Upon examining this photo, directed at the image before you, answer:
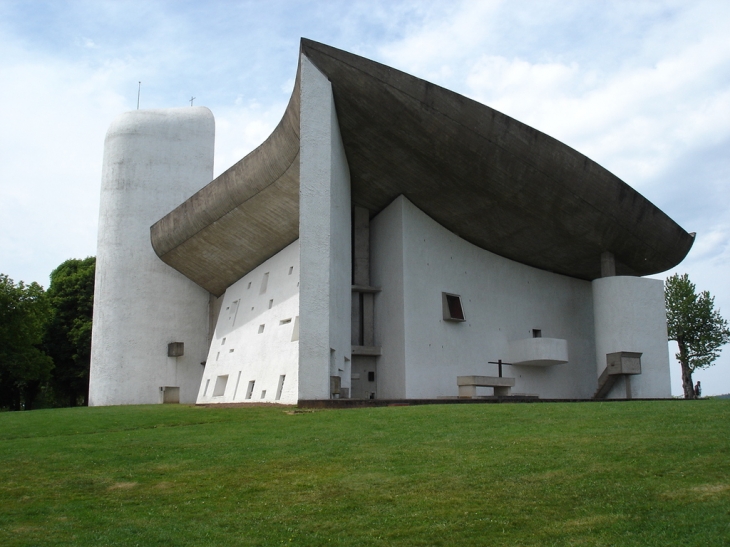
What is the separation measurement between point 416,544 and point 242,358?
1903cm

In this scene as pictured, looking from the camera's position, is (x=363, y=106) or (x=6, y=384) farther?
(x=6, y=384)

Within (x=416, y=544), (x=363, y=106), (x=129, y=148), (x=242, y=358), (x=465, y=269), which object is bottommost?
(x=416, y=544)

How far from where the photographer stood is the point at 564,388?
27.0 metres

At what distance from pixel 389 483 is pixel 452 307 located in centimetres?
1619

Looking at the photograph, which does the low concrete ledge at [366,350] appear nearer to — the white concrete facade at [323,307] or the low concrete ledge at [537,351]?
the white concrete facade at [323,307]

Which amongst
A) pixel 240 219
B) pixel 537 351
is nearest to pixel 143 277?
pixel 240 219

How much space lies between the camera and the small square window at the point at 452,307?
23.2 metres

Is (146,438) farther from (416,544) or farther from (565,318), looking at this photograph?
(565,318)

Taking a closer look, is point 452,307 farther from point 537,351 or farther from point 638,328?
point 638,328

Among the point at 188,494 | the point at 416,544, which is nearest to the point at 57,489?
the point at 188,494

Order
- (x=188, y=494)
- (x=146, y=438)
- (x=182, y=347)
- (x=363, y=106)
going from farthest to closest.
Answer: (x=182, y=347), (x=363, y=106), (x=146, y=438), (x=188, y=494)

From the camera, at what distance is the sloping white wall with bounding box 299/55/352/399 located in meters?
16.3

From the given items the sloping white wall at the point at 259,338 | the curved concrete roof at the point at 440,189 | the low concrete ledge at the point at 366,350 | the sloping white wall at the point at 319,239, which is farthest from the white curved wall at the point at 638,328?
the sloping white wall at the point at 259,338

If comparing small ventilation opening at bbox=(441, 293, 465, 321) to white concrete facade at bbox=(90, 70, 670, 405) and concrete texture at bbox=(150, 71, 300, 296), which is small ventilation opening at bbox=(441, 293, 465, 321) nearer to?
white concrete facade at bbox=(90, 70, 670, 405)
